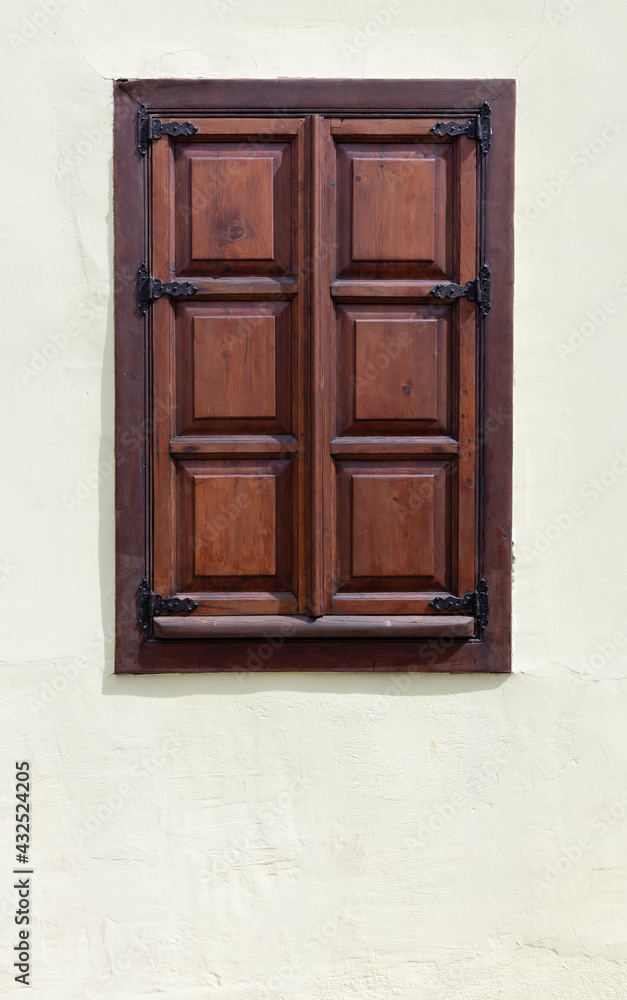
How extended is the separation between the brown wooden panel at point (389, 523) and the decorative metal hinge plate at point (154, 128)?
1.25 metres

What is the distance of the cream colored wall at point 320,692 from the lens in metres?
2.70

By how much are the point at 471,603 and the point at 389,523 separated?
0.40 metres

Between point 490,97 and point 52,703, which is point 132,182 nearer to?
point 490,97

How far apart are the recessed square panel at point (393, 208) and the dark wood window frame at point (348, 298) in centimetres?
17

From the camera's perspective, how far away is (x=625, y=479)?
9.09ft

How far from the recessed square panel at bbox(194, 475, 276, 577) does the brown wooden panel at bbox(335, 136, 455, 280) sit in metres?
0.83

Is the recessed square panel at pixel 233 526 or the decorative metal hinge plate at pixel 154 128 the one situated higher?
the decorative metal hinge plate at pixel 154 128

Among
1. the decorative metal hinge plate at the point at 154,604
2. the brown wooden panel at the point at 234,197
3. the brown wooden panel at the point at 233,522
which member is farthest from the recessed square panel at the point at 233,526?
the brown wooden panel at the point at 234,197

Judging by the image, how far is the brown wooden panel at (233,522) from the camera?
2734mm

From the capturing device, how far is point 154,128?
269cm

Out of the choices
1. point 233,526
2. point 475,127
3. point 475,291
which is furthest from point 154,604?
point 475,127

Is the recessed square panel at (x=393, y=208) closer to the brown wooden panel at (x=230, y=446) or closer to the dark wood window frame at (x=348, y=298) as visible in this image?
the dark wood window frame at (x=348, y=298)

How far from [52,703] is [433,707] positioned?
1.32m

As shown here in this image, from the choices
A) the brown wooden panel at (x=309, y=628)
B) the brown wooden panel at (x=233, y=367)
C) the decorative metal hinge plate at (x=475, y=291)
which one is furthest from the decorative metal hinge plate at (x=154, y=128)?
the brown wooden panel at (x=309, y=628)
